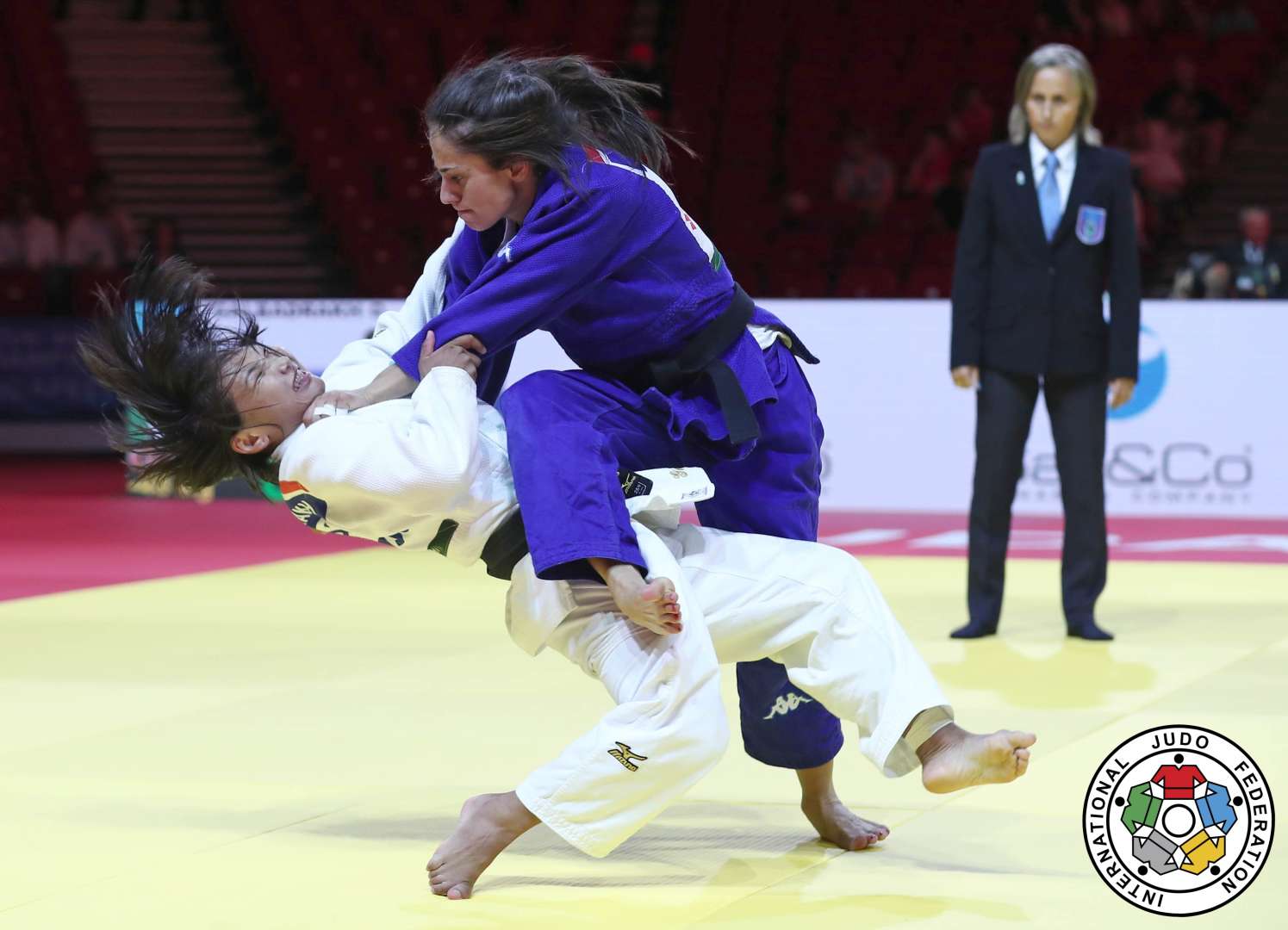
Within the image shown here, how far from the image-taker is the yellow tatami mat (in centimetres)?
264

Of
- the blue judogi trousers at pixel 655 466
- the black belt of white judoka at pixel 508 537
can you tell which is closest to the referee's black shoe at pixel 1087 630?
the blue judogi trousers at pixel 655 466

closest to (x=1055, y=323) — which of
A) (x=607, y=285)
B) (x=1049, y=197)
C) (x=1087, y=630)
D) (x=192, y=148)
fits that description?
(x=1049, y=197)

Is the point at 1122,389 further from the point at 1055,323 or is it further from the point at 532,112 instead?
the point at 532,112

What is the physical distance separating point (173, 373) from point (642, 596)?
2.67ft

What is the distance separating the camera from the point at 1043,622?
5.70 m

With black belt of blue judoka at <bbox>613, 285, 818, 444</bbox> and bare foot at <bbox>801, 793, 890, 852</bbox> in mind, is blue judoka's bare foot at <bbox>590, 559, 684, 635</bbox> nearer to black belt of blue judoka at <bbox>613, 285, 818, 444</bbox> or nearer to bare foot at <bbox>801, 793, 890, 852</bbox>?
black belt of blue judoka at <bbox>613, 285, 818, 444</bbox>

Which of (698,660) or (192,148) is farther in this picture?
(192,148)

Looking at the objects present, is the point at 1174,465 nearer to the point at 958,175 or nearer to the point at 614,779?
the point at 958,175

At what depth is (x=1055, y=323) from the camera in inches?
213

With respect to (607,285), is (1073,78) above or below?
above

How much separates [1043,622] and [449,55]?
9850mm

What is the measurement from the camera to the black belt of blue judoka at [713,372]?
2.81m

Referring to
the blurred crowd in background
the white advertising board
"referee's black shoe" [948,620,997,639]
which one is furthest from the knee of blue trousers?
the blurred crowd in background

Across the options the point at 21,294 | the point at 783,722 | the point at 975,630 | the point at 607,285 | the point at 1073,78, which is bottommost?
the point at 21,294
